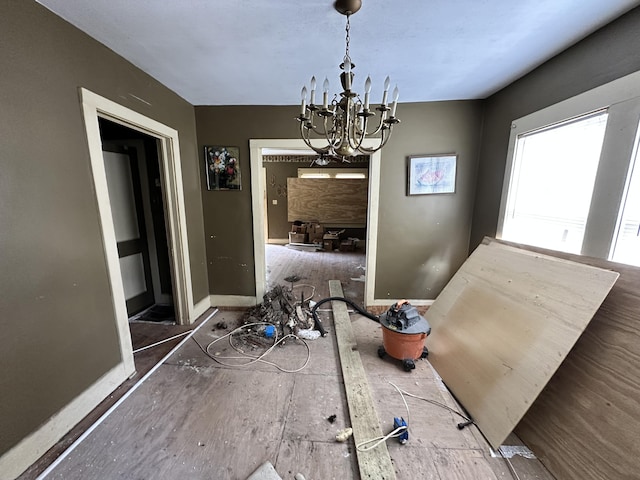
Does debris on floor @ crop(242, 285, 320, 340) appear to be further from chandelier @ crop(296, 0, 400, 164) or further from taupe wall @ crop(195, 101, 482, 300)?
chandelier @ crop(296, 0, 400, 164)

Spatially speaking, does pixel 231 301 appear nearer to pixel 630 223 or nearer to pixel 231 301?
pixel 231 301

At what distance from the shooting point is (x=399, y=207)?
110 inches

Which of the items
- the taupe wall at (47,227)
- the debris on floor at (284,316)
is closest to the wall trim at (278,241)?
the debris on floor at (284,316)

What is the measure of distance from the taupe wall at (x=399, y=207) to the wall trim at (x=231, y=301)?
2.7 inches

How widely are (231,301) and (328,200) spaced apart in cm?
421

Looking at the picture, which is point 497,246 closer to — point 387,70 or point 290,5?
point 387,70

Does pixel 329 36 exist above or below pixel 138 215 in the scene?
above

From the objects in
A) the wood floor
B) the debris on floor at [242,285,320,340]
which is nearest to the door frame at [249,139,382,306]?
the debris on floor at [242,285,320,340]

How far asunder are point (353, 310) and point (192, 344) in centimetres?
179

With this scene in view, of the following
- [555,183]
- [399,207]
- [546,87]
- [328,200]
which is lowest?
[399,207]

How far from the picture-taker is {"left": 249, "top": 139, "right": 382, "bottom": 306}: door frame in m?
2.71

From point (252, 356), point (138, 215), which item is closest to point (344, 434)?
point (252, 356)

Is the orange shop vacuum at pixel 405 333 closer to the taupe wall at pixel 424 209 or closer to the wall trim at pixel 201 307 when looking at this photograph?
the taupe wall at pixel 424 209

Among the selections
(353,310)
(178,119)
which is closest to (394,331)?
(353,310)
